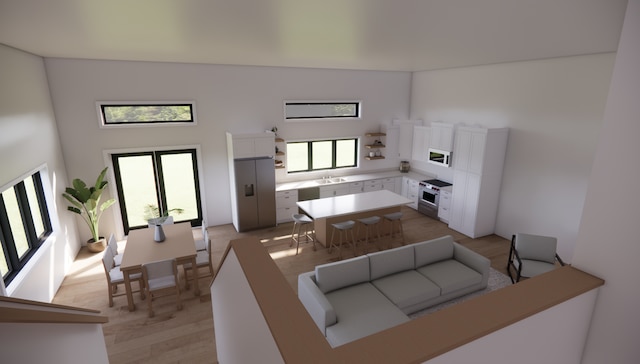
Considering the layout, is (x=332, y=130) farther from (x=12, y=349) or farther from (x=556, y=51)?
(x=12, y=349)

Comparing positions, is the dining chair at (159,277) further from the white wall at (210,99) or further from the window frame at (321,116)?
the window frame at (321,116)

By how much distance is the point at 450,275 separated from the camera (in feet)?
16.5

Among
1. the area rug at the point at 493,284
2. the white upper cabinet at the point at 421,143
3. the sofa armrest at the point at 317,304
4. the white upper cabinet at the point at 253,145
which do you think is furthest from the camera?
the white upper cabinet at the point at 421,143

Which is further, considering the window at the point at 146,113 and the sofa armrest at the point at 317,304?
the window at the point at 146,113

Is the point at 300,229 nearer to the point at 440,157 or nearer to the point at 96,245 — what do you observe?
the point at 440,157

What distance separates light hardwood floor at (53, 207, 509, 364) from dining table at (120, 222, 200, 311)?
1.12ft

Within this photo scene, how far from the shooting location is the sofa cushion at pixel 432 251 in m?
5.23

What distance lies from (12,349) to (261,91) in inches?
273

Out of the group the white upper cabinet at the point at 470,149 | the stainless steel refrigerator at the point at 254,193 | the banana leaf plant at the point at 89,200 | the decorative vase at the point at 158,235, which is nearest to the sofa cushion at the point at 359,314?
the decorative vase at the point at 158,235

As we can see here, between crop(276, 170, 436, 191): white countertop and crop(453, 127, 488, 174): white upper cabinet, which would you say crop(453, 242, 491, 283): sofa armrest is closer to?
crop(453, 127, 488, 174): white upper cabinet

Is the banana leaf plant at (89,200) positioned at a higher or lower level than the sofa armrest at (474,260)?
higher

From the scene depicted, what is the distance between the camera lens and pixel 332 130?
888 cm

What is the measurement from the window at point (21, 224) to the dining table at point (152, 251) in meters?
1.32

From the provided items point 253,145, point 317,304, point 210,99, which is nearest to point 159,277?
point 317,304
